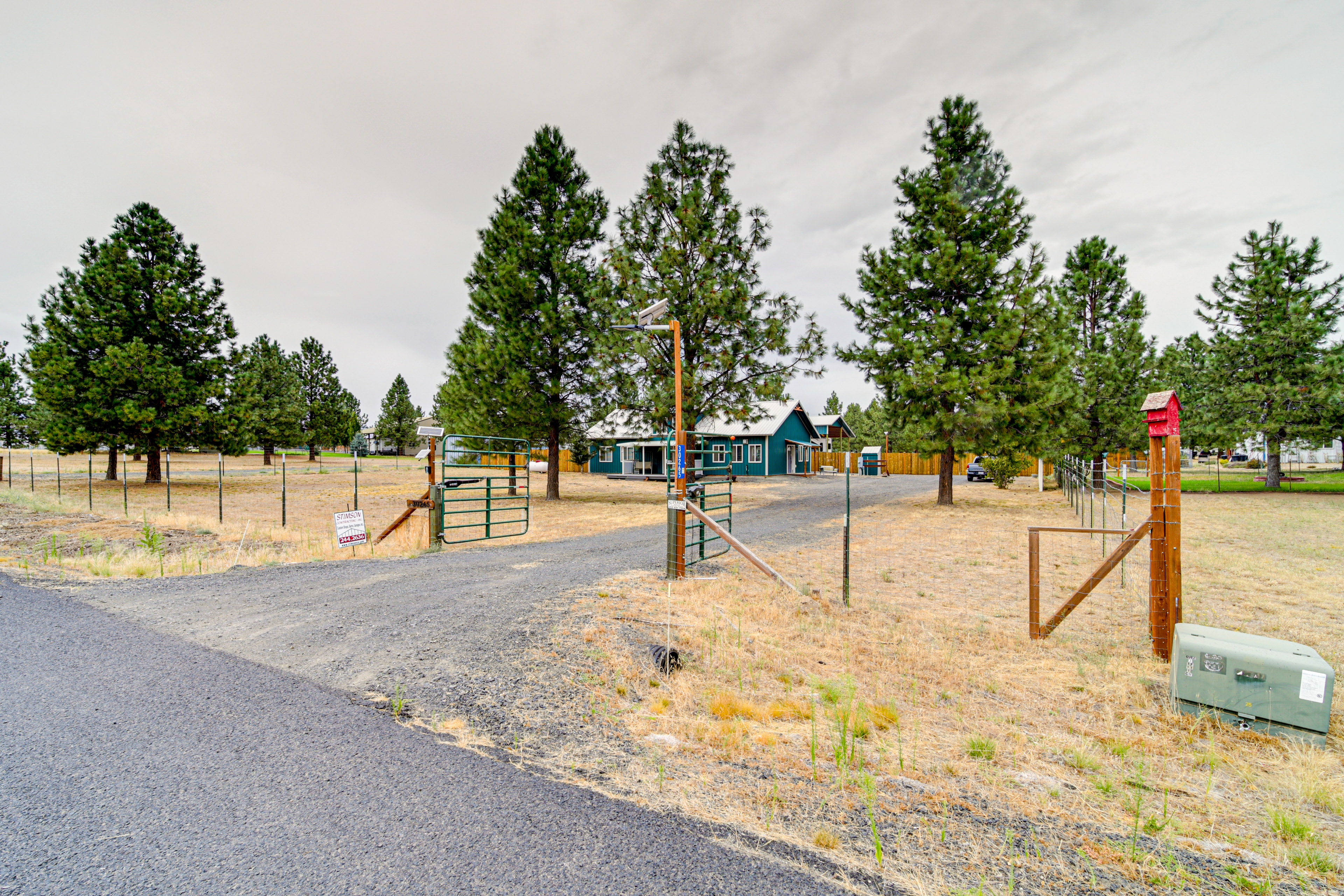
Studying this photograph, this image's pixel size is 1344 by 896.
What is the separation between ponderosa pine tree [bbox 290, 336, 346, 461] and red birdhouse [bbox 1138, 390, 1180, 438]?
5749 cm

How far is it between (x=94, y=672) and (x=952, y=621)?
762cm

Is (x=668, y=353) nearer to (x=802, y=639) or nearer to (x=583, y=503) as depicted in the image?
(x=583, y=503)

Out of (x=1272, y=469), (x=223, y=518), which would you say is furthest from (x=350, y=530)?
(x=1272, y=469)

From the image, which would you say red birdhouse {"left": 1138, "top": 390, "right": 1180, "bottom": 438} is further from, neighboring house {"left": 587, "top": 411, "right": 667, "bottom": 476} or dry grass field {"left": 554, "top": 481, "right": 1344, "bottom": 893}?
neighboring house {"left": 587, "top": 411, "right": 667, "bottom": 476}

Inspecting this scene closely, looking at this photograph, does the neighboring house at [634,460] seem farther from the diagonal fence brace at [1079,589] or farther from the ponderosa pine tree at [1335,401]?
the ponderosa pine tree at [1335,401]

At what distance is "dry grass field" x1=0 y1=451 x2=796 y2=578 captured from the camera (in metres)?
8.84

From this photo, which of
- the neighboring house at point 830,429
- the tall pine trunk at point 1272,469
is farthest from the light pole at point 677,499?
the neighboring house at point 830,429

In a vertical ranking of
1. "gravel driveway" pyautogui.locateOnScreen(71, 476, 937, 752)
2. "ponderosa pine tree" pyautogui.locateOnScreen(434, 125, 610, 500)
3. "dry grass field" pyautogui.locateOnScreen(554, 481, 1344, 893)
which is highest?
"ponderosa pine tree" pyautogui.locateOnScreen(434, 125, 610, 500)

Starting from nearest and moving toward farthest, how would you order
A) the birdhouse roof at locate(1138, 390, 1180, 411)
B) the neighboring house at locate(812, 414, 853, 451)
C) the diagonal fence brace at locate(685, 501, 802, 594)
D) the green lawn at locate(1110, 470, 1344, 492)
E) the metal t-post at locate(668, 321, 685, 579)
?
the birdhouse roof at locate(1138, 390, 1180, 411) < the diagonal fence brace at locate(685, 501, 802, 594) < the metal t-post at locate(668, 321, 685, 579) < the green lawn at locate(1110, 470, 1344, 492) < the neighboring house at locate(812, 414, 853, 451)

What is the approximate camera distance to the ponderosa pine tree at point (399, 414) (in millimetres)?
69562

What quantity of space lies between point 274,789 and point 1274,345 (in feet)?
112

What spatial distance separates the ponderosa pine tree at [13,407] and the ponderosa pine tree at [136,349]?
10965 millimetres

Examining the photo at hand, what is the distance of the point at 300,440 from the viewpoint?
158 ft

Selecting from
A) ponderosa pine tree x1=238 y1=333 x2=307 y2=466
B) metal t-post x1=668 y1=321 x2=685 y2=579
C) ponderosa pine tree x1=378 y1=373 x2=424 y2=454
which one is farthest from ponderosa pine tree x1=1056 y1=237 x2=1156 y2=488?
ponderosa pine tree x1=378 y1=373 x2=424 y2=454
